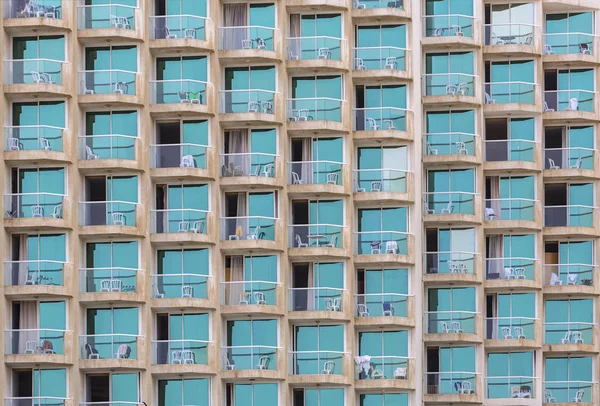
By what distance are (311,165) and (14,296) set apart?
1617cm

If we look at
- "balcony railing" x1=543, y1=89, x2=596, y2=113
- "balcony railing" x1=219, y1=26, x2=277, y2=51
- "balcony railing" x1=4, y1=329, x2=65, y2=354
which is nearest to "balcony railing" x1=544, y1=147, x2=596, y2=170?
"balcony railing" x1=543, y1=89, x2=596, y2=113

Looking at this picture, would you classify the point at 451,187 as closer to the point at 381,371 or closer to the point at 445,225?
the point at 445,225

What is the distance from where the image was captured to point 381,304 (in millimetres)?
108750

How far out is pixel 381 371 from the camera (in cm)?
10781

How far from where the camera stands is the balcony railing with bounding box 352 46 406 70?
110 m

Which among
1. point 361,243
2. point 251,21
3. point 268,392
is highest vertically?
point 251,21

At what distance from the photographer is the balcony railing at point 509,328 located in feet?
364

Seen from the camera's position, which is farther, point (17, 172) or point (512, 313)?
point (512, 313)

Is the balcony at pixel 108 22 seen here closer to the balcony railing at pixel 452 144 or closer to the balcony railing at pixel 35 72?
the balcony railing at pixel 35 72

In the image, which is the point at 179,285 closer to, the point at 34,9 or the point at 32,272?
the point at 32,272

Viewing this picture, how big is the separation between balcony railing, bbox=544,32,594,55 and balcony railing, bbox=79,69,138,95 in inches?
887

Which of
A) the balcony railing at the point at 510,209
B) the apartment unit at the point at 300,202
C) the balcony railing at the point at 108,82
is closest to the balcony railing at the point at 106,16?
the apartment unit at the point at 300,202

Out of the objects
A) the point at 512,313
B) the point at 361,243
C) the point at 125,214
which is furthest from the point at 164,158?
the point at 512,313

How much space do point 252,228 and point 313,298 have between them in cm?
454
